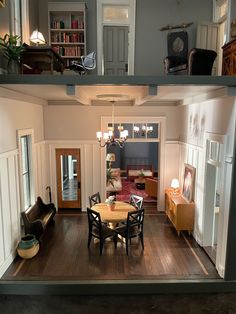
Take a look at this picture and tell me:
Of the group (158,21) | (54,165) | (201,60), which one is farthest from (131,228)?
(158,21)

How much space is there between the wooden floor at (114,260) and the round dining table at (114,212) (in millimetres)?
628

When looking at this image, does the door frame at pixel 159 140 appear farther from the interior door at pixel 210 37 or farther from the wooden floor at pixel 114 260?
the interior door at pixel 210 37

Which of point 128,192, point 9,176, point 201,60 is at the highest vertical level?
point 201,60

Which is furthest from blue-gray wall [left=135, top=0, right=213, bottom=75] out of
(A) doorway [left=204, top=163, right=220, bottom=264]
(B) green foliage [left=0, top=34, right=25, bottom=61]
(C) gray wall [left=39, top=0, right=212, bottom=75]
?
(B) green foliage [left=0, top=34, right=25, bottom=61]

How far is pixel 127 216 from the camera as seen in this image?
17.1 feet

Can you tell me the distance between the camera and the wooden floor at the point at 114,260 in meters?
4.40

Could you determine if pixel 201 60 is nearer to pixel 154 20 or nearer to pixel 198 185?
pixel 198 185

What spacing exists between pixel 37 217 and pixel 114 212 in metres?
1.91

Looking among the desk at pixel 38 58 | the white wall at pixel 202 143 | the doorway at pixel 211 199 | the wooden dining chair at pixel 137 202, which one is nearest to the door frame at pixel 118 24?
the white wall at pixel 202 143

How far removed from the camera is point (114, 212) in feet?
18.4

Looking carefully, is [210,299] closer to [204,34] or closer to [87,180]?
[87,180]

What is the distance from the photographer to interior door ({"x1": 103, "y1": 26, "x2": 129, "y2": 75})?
682cm

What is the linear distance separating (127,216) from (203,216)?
1616mm

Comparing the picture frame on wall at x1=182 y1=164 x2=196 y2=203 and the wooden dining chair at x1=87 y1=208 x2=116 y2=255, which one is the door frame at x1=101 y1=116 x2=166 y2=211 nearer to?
the picture frame on wall at x1=182 y1=164 x2=196 y2=203
